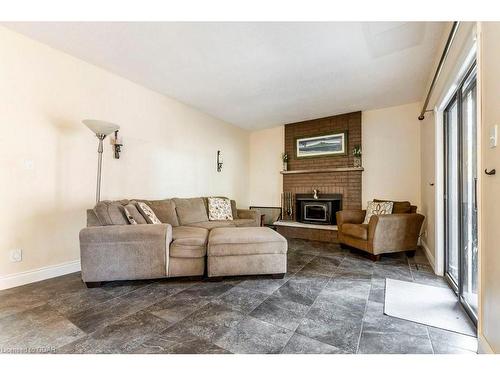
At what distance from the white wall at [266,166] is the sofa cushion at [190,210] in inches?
77.0

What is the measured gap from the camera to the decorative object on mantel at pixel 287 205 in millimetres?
4953

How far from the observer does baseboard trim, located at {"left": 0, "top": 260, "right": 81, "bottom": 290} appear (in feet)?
6.92

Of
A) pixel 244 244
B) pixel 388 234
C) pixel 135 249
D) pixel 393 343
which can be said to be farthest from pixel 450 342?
pixel 135 249

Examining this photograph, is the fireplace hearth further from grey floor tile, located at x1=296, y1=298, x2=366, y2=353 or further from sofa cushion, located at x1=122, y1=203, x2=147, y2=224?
sofa cushion, located at x1=122, y1=203, x2=147, y2=224

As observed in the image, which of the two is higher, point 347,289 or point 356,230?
point 356,230

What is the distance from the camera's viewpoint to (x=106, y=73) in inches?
111

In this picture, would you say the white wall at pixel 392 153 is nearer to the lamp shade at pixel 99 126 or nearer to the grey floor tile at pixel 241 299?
the grey floor tile at pixel 241 299

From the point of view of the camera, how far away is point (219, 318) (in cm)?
160

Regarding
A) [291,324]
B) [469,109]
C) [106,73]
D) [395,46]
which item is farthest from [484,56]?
[106,73]

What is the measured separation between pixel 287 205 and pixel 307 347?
3.79 meters

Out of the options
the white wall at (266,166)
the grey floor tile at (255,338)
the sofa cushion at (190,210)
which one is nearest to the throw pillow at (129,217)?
the sofa cushion at (190,210)

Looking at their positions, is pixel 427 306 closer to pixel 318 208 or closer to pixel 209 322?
pixel 209 322

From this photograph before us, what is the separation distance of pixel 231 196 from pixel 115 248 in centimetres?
303

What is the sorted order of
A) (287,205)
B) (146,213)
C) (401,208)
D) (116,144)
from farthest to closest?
1. (287,205)
2. (401,208)
3. (116,144)
4. (146,213)
